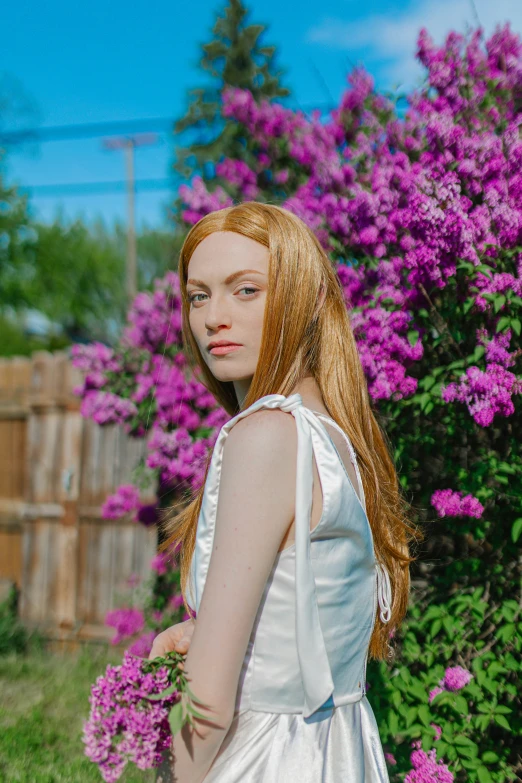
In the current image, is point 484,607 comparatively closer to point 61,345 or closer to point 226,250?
point 226,250

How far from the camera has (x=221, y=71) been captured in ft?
23.5

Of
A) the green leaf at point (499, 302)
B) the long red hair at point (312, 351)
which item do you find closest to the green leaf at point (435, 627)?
the long red hair at point (312, 351)

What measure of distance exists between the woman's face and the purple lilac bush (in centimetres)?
99

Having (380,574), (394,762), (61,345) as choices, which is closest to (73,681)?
(394,762)

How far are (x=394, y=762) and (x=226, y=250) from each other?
200 centimetres

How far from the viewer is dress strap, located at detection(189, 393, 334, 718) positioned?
3.82ft

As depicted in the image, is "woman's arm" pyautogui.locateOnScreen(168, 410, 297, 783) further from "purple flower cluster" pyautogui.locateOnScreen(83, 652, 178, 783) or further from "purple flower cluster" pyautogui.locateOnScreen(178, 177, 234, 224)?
"purple flower cluster" pyautogui.locateOnScreen(178, 177, 234, 224)

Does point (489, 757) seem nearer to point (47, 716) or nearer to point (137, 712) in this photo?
point (137, 712)

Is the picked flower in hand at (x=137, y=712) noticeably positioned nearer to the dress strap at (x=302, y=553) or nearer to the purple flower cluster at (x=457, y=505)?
the dress strap at (x=302, y=553)

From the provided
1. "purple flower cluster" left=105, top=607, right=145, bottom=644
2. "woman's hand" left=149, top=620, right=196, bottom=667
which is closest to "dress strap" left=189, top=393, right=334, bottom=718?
"woman's hand" left=149, top=620, right=196, bottom=667

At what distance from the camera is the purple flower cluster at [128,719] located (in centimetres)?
113

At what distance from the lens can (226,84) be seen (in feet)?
22.1

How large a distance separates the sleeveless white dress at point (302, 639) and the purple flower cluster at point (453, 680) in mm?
1132

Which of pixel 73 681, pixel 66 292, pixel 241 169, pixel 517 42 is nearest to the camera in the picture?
pixel 517 42
